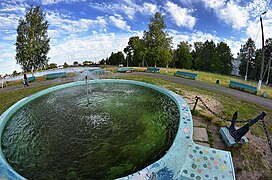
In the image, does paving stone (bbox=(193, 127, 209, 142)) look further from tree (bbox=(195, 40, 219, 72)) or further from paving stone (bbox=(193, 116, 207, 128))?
tree (bbox=(195, 40, 219, 72))

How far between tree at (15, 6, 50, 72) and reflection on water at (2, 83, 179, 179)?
13667 mm

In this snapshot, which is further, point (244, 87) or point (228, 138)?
point (244, 87)

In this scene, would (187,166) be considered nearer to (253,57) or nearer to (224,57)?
(224,57)

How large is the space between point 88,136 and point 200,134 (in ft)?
15.4

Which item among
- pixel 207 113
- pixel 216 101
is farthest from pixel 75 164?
pixel 216 101

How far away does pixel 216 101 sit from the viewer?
34.2 ft

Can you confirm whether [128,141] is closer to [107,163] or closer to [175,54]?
[107,163]

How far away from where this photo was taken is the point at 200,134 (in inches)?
244

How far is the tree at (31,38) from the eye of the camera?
1962 cm

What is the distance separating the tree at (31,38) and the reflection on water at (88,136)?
13.7 meters

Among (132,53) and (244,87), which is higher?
(132,53)

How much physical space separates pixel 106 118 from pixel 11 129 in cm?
443

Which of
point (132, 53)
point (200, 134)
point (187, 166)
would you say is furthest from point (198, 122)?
point (132, 53)

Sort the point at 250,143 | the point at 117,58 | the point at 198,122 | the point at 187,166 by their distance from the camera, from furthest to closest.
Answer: the point at 117,58, the point at 198,122, the point at 250,143, the point at 187,166
